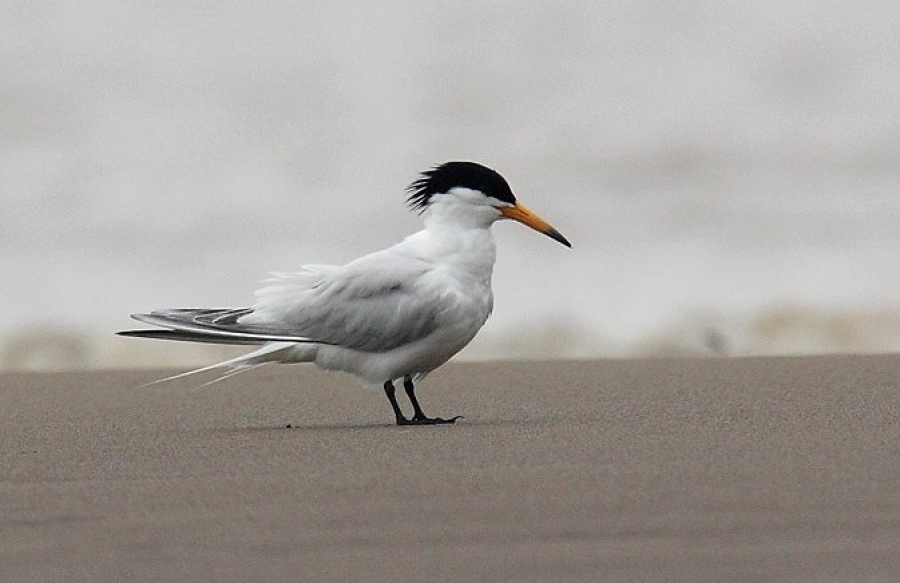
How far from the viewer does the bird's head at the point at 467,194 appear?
21.1 ft

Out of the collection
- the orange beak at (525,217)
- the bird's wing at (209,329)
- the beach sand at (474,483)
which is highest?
the orange beak at (525,217)

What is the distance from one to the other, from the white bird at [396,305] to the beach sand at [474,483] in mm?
218

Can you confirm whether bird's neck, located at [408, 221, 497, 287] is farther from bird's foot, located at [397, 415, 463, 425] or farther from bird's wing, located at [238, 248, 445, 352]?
bird's foot, located at [397, 415, 463, 425]

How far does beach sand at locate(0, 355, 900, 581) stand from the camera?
124 inches

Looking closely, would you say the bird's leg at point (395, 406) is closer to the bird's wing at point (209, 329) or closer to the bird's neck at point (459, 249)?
the bird's wing at point (209, 329)

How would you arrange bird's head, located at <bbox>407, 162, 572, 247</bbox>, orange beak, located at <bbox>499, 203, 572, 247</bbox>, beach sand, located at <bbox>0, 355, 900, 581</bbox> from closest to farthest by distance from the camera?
beach sand, located at <bbox>0, 355, 900, 581</bbox>, bird's head, located at <bbox>407, 162, 572, 247</bbox>, orange beak, located at <bbox>499, 203, 572, 247</bbox>

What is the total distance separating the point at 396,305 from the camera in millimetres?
6129

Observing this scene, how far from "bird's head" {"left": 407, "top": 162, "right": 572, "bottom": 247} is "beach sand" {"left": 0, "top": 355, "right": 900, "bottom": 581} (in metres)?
0.65

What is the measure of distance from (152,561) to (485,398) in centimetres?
362

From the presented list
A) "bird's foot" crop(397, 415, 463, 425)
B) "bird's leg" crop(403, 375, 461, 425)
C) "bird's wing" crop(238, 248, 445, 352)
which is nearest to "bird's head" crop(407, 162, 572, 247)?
"bird's wing" crop(238, 248, 445, 352)

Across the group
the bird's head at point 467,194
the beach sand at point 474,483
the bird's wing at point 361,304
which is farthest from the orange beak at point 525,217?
the beach sand at point 474,483

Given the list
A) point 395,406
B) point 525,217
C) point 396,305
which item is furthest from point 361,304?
point 525,217

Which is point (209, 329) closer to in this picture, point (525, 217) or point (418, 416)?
point (418, 416)

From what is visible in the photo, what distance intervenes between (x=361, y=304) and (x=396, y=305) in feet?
0.51
